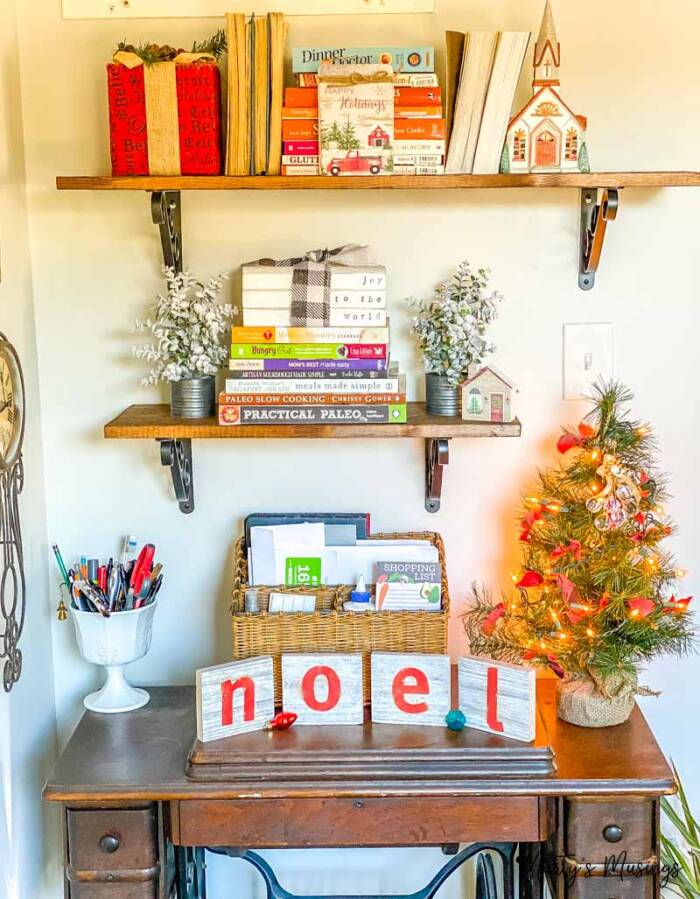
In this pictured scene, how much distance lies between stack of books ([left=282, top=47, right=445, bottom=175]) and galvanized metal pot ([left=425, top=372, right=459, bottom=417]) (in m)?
0.35

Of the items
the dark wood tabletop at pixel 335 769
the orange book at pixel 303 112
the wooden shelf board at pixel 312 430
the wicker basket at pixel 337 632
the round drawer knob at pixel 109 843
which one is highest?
the orange book at pixel 303 112

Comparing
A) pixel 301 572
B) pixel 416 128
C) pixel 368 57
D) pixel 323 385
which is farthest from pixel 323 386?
pixel 368 57

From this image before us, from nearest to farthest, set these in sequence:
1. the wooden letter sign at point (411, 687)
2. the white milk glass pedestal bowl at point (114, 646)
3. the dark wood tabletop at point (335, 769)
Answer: the dark wood tabletop at point (335, 769)
the wooden letter sign at point (411, 687)
the white milk glass pedestal bowl at point (114, 646)

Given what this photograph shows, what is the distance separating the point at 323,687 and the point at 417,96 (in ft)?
3.25

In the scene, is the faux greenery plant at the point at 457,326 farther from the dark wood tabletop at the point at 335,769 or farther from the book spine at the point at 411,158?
the dark wood tabletop at the point at 335,769

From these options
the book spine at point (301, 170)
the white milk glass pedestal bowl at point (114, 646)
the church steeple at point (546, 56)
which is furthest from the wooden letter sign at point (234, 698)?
the church steeple at point (546, 56)

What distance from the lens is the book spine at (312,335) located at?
6.01 ft

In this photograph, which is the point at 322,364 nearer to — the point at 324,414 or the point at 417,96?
the point at 324,414

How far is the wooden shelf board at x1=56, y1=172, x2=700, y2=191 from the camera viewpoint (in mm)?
1789

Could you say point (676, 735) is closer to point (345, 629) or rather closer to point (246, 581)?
point (345, 629)

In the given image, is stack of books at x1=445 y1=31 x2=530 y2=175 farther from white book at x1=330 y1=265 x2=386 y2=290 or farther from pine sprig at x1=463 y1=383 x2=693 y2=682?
pine sprig at x1=463 y1=383 x2=693 y2=682

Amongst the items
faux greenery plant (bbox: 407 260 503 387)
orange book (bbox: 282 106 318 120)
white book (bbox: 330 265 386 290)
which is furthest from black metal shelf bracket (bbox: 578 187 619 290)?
orange book (bbox: 282 106 318 120)

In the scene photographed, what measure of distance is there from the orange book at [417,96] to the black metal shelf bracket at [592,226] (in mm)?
325

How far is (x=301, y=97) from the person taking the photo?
182 cm
